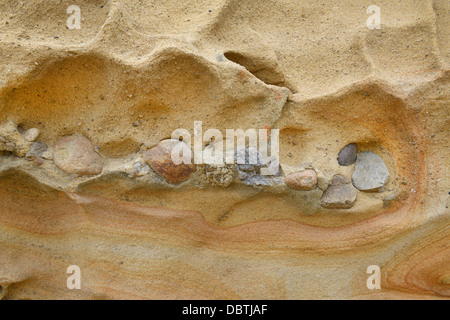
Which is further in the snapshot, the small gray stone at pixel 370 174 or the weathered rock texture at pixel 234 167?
the small gray stone at pixel 370 174

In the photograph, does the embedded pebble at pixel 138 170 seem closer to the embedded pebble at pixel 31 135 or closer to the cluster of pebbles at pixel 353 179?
the embedded pebble at pixel 31 135

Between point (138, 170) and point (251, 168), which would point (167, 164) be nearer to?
point (138, 170)

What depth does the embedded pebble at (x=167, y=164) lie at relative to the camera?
1775mm

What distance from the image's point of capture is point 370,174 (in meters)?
1.89

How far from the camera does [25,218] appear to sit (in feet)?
6.11

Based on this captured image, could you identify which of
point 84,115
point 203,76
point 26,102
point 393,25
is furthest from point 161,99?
point 393,25

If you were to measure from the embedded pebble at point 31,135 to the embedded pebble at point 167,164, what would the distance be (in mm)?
516

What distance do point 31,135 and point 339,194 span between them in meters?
1.51

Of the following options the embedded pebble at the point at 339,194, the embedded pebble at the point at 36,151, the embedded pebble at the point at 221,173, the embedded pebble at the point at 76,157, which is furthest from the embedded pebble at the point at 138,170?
the embedded pebble at the point at 339,194

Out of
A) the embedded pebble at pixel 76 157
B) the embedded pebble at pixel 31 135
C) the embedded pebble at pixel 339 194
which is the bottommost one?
the embedded pebble at pixel 339 194

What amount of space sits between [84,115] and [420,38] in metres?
1.72

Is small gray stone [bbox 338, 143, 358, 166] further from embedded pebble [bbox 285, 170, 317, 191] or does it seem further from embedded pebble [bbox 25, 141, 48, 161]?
embedded pebble [bbox 25, 141, 48, 161]

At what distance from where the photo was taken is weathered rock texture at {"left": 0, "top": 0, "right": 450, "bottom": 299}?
1753mm

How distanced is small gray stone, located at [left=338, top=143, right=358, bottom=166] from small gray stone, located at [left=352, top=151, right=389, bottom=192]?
0.15ft
